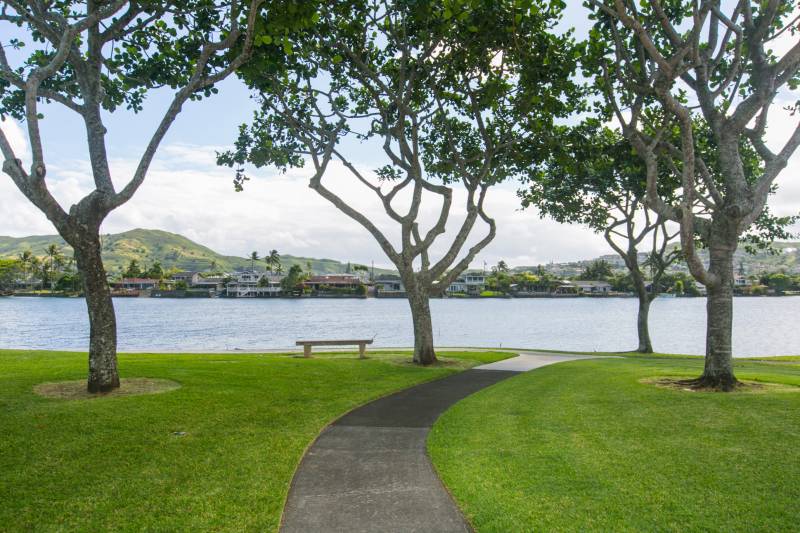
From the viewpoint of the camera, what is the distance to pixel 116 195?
10758 millimetres

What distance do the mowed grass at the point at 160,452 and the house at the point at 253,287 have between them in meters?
164

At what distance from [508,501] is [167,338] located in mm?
50088

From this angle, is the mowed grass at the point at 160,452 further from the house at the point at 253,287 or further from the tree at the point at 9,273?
the tree at the point at 9,273

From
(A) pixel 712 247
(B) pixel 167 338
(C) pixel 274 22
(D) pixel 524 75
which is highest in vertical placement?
(D) pixel 524 75

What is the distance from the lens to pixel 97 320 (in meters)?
10.5

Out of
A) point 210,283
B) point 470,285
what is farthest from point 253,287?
point 470,285

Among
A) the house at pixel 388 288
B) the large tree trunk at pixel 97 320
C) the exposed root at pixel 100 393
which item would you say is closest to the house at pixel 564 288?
the house at pixel 388 288

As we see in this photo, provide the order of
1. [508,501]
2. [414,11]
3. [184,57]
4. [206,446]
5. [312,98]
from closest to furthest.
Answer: [508,501], [206,446], [184,57], [414,11], [312,98]

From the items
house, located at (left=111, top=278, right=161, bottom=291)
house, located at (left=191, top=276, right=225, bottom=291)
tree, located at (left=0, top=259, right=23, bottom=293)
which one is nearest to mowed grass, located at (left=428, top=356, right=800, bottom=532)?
house, located at (left=191, top=276, right=225, bottom=291)

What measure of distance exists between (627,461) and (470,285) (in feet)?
602

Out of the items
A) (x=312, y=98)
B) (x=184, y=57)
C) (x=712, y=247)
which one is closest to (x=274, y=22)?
(x=184, y=57)

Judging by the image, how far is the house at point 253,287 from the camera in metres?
173

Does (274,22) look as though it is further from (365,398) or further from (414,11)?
(365,398)

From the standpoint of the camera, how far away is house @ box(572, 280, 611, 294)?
177 m
